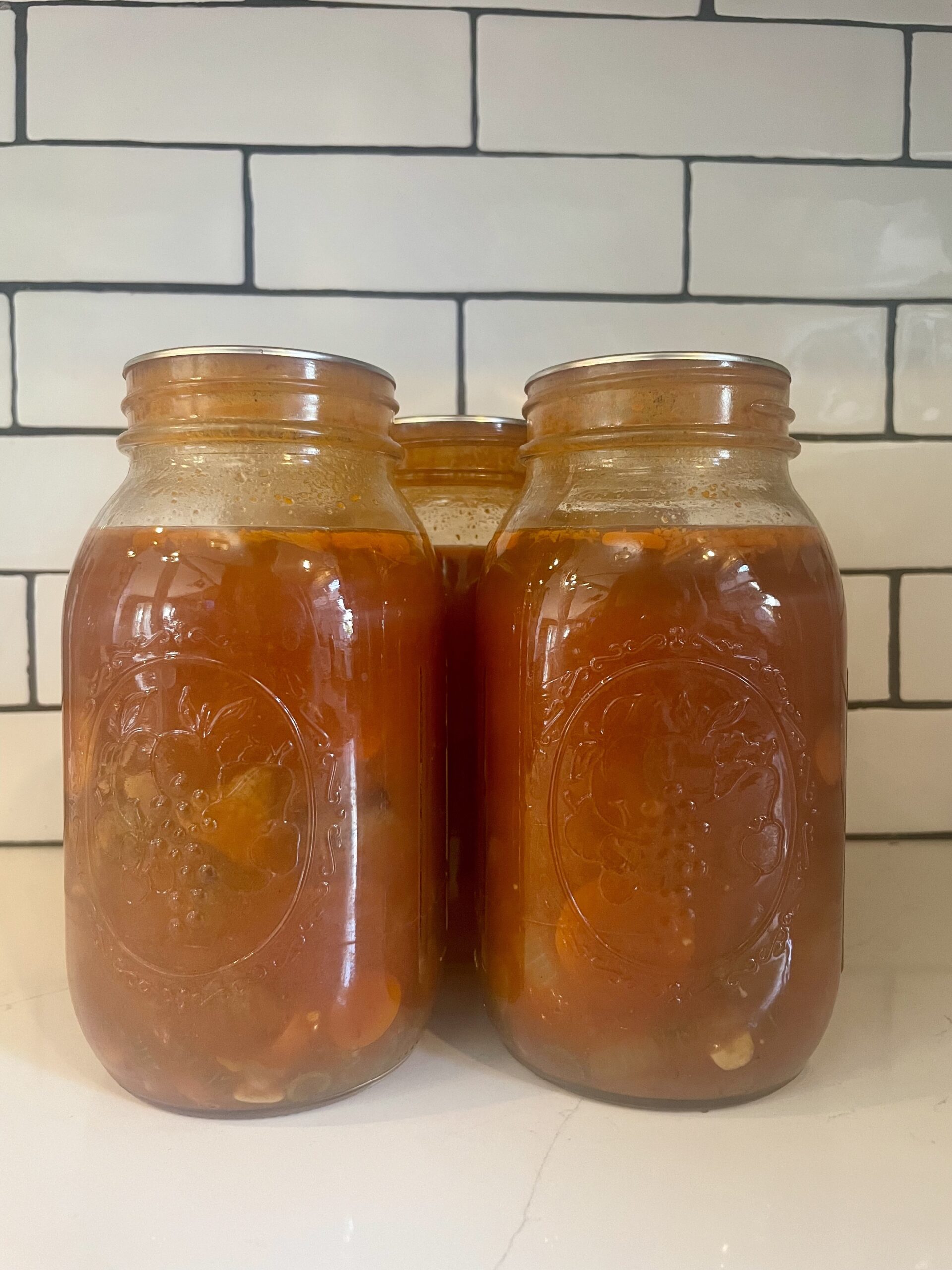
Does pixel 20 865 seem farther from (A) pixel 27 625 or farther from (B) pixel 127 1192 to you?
(B) pixel 127 1192

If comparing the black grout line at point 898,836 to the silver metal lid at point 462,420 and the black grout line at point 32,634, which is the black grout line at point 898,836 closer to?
the silver metal lid at point 462,420

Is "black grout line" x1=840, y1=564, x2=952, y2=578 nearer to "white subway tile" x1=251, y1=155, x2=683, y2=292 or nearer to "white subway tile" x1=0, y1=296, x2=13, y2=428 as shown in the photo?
"white subway tile" x1=251, y1=155, x2=683, y2=292

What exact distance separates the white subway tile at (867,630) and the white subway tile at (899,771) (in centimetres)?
3

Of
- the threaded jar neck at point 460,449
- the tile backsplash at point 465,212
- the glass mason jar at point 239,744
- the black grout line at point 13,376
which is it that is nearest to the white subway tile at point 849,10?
the tile backsplash at point 465,212

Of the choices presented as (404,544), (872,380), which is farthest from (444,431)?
(872,380)

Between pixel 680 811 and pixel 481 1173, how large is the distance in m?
0.21

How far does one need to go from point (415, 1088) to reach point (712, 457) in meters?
0.41

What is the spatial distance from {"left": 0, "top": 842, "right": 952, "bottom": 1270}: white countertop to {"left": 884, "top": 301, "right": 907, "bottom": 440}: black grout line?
0.51 meters

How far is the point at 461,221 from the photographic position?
80 centimetres

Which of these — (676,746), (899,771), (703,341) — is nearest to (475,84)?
(703,341)

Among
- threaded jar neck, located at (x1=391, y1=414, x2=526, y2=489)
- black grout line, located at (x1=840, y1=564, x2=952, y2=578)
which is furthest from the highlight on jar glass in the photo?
black grout line, located at (x1=840, y1=564, x2=952, y2=578)

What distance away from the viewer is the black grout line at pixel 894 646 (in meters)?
0.84

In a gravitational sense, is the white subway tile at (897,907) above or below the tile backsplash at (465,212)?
below

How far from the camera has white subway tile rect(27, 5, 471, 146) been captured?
0.78 m
